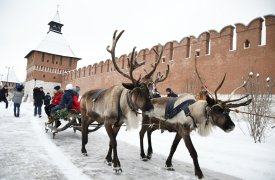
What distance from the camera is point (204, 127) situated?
173 inches

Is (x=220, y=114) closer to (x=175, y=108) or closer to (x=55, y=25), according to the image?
(x=175, y=108)

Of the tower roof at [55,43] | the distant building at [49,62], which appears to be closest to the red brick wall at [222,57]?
the distant building at [49,62]

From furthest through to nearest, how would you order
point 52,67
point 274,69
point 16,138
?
point 52,67 < point 274,69 < point 16,138

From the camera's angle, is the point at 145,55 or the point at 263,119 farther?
the point at 145,55

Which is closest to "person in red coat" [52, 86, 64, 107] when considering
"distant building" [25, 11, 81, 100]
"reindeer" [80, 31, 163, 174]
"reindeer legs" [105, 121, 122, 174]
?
"reindeer" [80, 31, 163, 174]

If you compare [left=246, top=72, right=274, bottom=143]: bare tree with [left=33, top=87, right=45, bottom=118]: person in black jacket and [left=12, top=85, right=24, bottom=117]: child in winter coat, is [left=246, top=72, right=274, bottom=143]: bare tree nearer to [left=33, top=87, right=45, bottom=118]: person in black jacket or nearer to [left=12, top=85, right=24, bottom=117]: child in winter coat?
[left=33, top=87, right=45, bottom=118]: person in black jacket

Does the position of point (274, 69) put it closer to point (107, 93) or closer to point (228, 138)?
point (228, 138)

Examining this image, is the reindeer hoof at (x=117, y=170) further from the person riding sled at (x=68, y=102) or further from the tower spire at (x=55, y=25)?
the tower spire at (x=55, y=25)

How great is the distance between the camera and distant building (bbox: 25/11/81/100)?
4697 cm

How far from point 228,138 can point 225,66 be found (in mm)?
9198

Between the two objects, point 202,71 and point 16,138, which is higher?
point 202,71

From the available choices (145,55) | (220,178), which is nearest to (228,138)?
(220,178)

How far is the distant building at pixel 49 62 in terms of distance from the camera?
154 ft

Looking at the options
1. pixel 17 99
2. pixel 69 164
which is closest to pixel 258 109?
pixel 69 164
